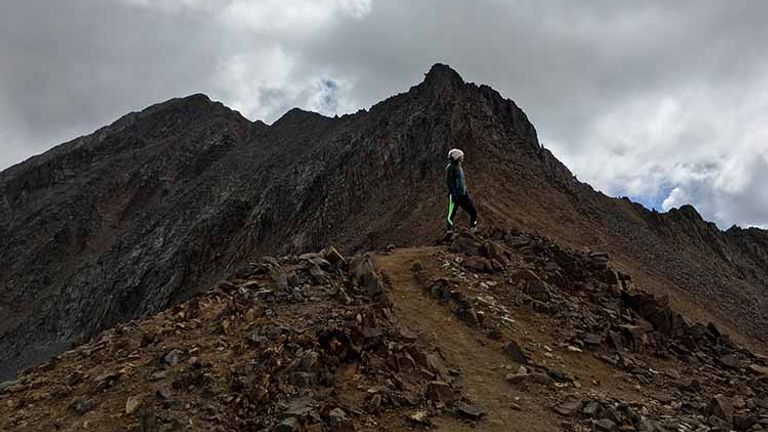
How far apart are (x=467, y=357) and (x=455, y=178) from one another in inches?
238

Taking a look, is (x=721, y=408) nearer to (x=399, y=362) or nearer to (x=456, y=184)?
(x=399, y=362)

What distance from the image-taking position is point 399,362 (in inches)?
336

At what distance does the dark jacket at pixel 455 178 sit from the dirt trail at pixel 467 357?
2.36 m

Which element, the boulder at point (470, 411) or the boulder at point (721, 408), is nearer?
the boulder at point (470, 411)

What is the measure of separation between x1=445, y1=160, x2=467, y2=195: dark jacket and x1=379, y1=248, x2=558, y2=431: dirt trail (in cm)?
236

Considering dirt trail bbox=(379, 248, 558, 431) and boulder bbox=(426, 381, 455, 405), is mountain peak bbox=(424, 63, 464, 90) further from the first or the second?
boulder bbox=(426, 381, 455, 405)

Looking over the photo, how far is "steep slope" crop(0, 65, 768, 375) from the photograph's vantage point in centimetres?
2575

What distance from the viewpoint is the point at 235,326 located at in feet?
29.9

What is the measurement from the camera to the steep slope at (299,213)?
25750 millimetres

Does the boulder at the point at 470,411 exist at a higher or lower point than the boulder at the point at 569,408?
lower

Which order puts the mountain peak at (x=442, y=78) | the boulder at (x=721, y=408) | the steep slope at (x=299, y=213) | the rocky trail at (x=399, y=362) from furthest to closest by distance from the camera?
the mountain peak at (x=442, y=78) → the steep slope at (x=299, y=213) → the boulder at (x=721, y=408) → the rocky trail at (x=399, y=362)

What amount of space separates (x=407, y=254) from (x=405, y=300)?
2.53 m

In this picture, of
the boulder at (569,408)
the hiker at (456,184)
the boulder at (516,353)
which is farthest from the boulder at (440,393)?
the hiker at (456,184)

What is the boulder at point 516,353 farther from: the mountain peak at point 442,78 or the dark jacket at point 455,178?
the mountain peak at point 442,78
